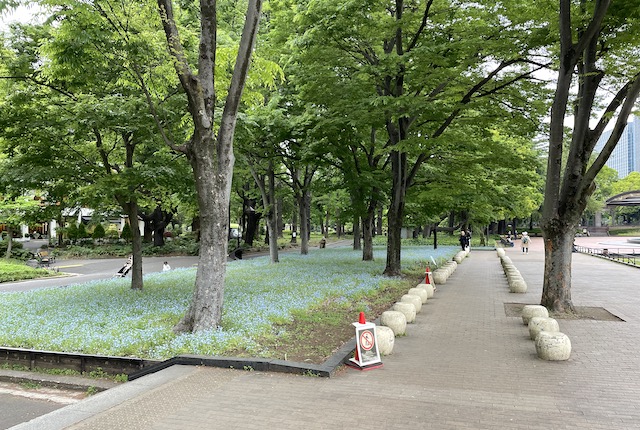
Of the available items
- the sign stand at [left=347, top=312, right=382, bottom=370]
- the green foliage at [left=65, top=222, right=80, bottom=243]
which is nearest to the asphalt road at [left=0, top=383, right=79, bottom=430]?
the sign stand at [left=347, top=312, right=382, bottom=370]

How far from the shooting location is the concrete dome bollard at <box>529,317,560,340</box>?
27.0 feet

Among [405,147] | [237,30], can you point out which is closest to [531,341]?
[405,147]

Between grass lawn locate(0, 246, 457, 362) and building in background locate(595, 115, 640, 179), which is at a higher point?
building in background locate(595, 115, 640, 179)

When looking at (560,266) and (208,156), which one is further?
(560,266)

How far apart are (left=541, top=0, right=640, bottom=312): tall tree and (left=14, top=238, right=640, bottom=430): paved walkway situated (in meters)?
2.43

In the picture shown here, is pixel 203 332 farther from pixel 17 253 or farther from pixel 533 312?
pixel 17 253

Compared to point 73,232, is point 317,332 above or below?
below

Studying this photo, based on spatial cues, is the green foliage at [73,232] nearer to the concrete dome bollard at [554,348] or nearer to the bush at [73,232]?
the bush at [73,232]

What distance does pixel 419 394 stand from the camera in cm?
570

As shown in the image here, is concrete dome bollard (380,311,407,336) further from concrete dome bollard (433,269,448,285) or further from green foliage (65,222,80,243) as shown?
green foliage (65,222,80,243)

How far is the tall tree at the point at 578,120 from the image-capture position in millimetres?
10516

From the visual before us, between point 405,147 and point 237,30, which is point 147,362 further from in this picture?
point 237,30

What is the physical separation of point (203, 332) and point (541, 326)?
6273 mm

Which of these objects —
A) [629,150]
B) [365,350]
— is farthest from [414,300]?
[629,150]
